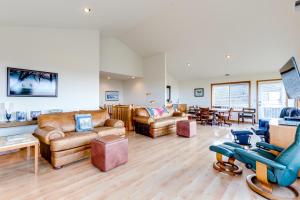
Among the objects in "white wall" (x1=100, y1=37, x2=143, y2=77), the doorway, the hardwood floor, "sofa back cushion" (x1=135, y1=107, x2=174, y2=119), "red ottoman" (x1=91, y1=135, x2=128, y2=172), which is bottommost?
the hardwood floor

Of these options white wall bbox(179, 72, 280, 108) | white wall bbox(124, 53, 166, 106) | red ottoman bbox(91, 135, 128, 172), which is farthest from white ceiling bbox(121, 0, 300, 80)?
red ottoman bbox(91, 135, 128, 172)

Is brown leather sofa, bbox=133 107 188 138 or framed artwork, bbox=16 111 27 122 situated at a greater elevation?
framed artwork, bbox=16 111 27 122

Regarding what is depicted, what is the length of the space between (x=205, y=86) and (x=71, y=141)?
7848mm

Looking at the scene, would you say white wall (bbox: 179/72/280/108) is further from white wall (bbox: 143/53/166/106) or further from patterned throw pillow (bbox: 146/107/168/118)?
patterned throw pillow (bbox: 146/107/168/118)

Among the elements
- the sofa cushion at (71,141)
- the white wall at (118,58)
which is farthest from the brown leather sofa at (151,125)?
the white wall at (118,58)

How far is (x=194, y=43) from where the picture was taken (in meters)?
5.70

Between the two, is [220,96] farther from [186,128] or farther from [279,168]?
[279,168]

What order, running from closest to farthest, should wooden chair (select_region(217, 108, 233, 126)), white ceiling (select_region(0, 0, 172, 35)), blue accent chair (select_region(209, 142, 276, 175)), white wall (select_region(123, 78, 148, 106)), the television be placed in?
the television, blue accent chair (select_region(209, 142, 276, 175)), white ceiling (select_region(0, 0, 172, 35)), wooden chair (select_region(217, 108, 233, 126)), white wall (select_region(123, 78, 148, 106))

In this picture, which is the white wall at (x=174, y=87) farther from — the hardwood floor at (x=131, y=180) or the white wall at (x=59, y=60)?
the hardwood floor at (x=131, y=180)

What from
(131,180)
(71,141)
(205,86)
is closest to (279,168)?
(131,180)

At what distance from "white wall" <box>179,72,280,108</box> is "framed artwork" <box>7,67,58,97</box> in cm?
743

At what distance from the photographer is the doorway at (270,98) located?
6.71 m

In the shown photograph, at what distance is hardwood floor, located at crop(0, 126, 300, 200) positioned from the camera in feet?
6.29

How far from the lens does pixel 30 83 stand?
11.9 feet
